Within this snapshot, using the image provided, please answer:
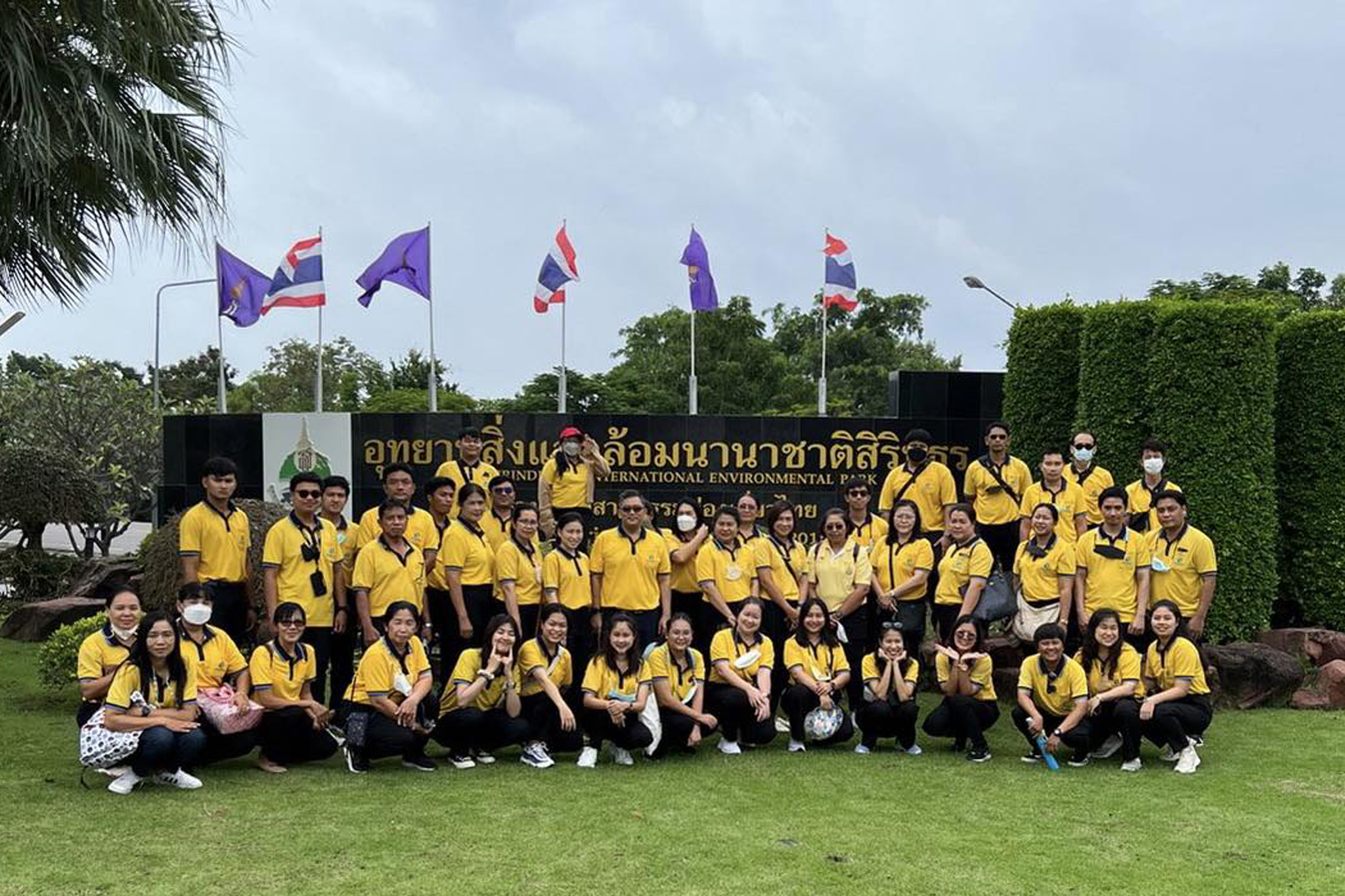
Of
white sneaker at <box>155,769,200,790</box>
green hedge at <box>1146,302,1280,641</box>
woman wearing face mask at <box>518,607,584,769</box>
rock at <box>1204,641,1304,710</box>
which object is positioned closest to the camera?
white sneaker at <box>155,769,200,790</box>

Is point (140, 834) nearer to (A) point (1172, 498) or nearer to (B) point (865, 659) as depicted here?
(B) point (865, 659)

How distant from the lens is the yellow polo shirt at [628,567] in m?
7.80

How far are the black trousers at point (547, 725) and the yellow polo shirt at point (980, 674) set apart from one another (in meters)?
2.12

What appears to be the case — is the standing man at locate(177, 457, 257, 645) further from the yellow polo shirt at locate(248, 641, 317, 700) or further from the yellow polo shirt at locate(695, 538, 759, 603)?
the yellow polo shirt at locate(695, 538, 759, 603)

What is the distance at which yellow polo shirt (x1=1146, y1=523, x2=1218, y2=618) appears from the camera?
7.82 meters

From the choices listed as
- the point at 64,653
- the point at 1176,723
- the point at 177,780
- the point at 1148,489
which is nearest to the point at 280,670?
the point at 177,780

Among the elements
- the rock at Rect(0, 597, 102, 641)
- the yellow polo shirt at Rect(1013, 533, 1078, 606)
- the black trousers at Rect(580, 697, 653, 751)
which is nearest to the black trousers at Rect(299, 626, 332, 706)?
the black trousers at Rect(580, 697, 653, 751)

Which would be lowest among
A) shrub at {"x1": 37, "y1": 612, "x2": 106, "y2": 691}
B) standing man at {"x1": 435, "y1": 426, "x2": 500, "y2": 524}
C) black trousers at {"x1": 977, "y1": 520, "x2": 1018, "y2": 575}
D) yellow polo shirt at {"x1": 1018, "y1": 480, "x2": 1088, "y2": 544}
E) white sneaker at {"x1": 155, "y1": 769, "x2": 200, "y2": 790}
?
white sneaker at {"x1": 155, "y1": 769, "x2": 200, "y2": 790}

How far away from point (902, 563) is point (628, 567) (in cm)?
178

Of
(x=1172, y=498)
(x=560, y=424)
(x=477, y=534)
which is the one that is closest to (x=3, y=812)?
(x=477, y=534)

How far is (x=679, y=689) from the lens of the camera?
7195 millimetres

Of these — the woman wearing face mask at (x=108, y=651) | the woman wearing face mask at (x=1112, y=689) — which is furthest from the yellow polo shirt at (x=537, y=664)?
the woman wearing face mask at (x=1112, y=689)

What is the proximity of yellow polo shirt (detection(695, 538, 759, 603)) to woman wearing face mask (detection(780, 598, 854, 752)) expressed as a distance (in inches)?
21.3

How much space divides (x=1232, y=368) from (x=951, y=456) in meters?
3.62
